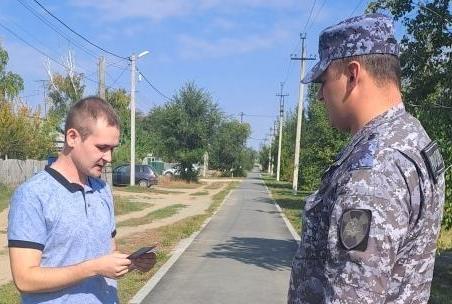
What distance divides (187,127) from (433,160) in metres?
46.5

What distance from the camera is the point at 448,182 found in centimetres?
750

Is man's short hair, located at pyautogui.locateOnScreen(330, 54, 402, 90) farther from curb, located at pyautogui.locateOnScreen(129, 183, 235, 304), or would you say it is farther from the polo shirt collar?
curb, located at pyautogui.locateOnScreen(129, 183, 235, 304)

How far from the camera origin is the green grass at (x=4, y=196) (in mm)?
22180

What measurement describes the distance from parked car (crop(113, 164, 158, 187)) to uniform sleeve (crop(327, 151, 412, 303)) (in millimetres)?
37801

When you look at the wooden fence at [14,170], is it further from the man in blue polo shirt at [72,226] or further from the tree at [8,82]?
the man in blue polo shirt at [72,226]

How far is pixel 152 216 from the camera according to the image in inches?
816

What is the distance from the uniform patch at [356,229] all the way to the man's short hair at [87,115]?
1359 millimetres

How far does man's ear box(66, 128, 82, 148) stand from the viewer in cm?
255

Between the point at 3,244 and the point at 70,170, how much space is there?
37.1 feet

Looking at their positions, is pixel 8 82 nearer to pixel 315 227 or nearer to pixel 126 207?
pixel 126 207

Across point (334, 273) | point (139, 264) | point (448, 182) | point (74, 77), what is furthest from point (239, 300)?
point (74, 77)

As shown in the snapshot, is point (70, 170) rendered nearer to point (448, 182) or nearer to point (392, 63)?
point (392, 63)

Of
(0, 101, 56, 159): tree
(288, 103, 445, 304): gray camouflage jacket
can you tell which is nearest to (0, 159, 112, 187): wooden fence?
(0, 101, 56, 159): tree

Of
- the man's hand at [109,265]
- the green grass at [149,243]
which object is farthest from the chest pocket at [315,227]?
the green grass at [149,243]
